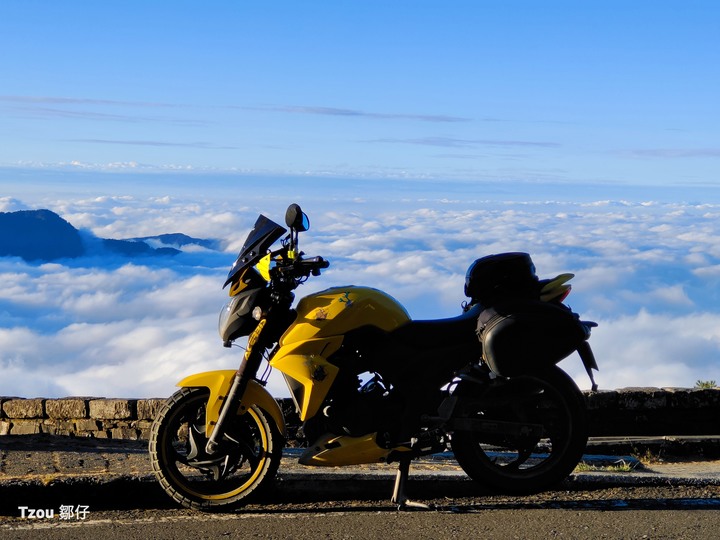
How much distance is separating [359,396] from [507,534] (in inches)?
45.7

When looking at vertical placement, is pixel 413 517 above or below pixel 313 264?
below

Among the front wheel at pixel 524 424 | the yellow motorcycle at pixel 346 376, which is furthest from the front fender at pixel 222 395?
the front wheel at pixel 524 424

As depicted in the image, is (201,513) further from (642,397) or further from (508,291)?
(642,397)

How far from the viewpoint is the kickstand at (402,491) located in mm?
5977

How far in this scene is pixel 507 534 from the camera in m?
5.41

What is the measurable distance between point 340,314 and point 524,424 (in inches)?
51.8

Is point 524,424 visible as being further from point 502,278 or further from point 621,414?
point 621,414

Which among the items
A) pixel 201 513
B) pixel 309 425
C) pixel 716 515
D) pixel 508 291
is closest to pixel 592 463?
pixel 716 515

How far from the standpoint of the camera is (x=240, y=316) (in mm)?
5895

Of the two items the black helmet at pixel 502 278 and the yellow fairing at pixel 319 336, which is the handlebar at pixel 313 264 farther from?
the black helmet at pixel 502 278

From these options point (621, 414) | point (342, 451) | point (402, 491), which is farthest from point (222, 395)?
point (621, 414)

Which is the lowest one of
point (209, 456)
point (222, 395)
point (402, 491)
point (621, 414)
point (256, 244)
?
point (621, 414)

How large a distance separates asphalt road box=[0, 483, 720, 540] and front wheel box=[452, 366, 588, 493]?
16 cm

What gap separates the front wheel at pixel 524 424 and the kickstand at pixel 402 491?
1.09 feet
